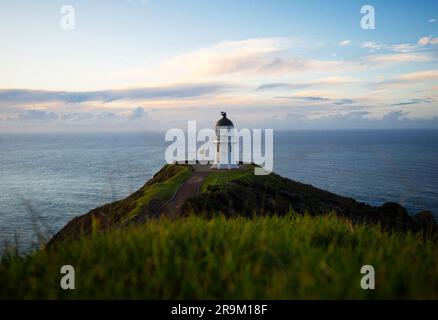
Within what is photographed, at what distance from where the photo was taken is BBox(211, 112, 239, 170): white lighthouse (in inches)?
1804

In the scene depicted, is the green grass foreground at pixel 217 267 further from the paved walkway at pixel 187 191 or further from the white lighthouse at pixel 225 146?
the white lighthouse at pixel 225 146

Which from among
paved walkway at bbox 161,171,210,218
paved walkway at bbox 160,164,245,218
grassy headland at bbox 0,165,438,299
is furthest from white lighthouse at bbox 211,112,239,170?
grassy headland at bbox 0,165,438,299

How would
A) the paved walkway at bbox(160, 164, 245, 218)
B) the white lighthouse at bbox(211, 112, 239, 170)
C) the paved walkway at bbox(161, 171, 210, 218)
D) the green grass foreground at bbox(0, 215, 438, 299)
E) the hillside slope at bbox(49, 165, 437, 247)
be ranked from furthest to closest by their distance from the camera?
the white lighthouse at bbox(211, 112, 239, 170) < the paved walkway at bbox(161, 171, 210, 218) < the paved walkway at bbox(160, 164, 245, 218) < the hillside slope at bbox(49, 165, 437, 247) < the green grass foreground at bbox(0, 215, 438, 299)

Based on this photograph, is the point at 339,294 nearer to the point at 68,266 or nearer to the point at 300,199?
the point at 68,266

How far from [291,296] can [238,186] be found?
27.3 meters

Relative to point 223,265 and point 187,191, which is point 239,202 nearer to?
point 187,191

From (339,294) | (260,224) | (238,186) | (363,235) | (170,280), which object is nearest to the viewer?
(339,294)

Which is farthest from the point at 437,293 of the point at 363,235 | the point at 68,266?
the point at 68,266

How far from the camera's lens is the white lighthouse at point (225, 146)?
150 ft

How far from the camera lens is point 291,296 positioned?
4453 millimetres

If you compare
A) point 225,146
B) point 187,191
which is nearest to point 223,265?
point 187,191

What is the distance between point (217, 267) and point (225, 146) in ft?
134

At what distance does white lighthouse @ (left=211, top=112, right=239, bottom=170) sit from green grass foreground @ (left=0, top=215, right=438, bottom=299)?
3929cm

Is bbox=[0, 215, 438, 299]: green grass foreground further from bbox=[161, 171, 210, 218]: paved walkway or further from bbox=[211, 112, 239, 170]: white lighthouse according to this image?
bbox=[211, 112, 239, 170]: white lighthouse
